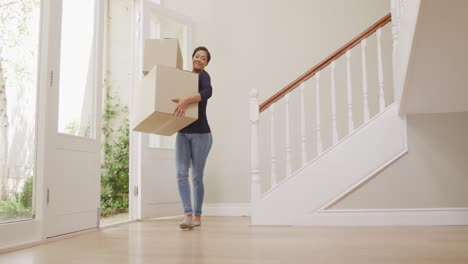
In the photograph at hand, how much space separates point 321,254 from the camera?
197cm

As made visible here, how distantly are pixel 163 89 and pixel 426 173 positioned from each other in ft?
6.80

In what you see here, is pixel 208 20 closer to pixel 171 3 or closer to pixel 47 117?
pixel 171 3

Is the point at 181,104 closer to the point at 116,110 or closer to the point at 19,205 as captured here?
the point at 19,205

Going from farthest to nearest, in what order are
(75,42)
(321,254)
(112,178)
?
(112,178), (75,42), (321,254)

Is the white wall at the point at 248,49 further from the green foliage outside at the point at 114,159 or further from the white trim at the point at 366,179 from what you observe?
the white trim at the point at 366,179

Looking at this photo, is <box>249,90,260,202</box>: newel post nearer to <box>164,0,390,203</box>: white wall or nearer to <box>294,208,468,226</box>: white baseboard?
<box>294,208,468,226</box>: white baseboard

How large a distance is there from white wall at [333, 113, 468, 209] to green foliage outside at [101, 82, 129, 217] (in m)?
3.06

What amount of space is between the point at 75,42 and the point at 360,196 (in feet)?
8.02

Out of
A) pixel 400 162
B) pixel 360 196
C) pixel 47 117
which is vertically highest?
pixel 47 117

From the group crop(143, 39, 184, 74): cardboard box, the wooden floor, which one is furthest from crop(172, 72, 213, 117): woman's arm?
the wooden floor

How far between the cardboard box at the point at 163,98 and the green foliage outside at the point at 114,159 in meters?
2.62

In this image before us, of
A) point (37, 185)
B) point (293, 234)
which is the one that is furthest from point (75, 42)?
point (293, 234)

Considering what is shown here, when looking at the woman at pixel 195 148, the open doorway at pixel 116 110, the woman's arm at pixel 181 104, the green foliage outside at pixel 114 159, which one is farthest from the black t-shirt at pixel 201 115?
the green foliage outside at pixel 114 159

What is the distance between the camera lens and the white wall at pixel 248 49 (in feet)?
15.3
